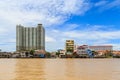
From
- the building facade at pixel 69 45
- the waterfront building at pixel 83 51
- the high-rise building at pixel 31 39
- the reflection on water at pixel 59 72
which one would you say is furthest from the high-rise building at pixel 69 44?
the reflection on water at pixel 59 72

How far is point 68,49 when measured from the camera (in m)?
145

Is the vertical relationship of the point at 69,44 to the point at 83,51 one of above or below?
above

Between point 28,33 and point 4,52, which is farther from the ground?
point 28,33

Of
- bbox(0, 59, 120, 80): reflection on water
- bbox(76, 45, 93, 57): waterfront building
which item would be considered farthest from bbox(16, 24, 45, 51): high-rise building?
bbox(0, 59, 120, 80): reflection on water

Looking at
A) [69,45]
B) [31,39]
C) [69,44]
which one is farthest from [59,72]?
[31,39]

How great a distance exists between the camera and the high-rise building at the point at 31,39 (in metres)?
148

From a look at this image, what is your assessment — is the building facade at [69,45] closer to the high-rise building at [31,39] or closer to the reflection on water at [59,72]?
the high-rise building at [31,39]

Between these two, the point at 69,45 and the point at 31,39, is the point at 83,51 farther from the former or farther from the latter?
the point at 31,39

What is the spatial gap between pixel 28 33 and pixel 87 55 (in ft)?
139

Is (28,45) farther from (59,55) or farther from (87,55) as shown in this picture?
(87,55)

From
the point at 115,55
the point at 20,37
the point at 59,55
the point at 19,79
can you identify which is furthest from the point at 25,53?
the point at 19,79

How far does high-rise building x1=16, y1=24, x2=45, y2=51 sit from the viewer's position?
148 meters

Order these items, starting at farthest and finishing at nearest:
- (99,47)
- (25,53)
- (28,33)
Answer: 1. (99,47)
2. (28,33)
3. (25,53)

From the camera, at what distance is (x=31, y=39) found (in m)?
150
